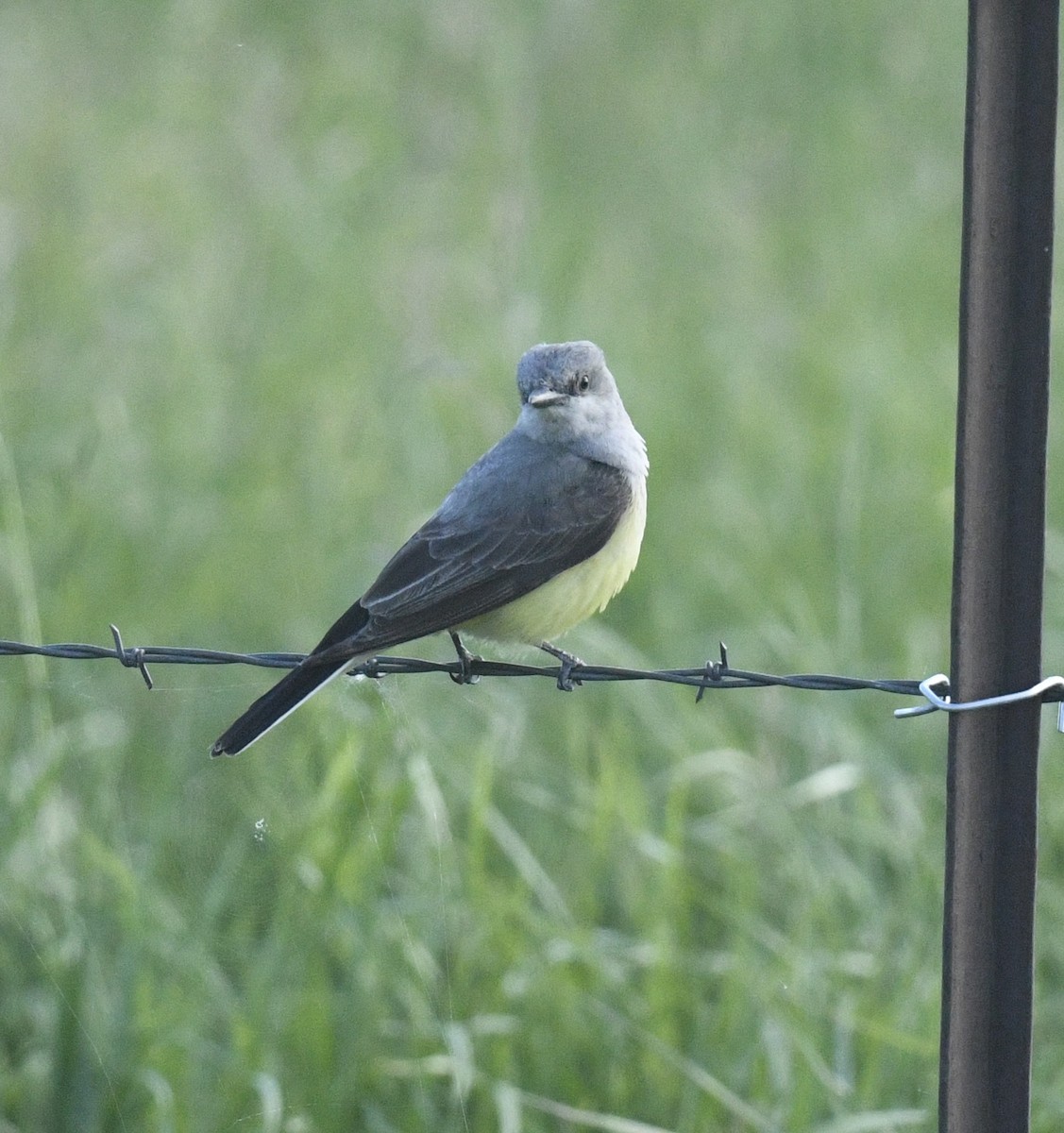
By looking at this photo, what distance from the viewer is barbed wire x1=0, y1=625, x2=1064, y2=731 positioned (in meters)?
2.54

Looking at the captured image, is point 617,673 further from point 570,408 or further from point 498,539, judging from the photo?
point 570,408

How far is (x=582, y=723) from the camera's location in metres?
4.98

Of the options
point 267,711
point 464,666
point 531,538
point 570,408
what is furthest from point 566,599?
point 267,711

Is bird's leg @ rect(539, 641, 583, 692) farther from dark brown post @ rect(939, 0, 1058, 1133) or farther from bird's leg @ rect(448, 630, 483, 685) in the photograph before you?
dark brown post @ rect(939, 0, 1058, 1133)

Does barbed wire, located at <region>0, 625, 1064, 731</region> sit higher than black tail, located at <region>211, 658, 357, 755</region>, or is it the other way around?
barbed wire, located at <region>0, 625, 1064, 731</region>

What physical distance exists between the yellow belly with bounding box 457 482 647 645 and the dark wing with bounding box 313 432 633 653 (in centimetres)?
3

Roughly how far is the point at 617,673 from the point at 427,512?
2815mm

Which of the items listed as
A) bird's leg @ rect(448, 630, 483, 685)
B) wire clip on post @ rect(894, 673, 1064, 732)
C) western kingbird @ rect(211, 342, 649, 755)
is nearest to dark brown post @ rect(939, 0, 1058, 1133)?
wire clip on post @ rect(894, 673, 1064, 732)

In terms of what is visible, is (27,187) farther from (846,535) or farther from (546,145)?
(846,535)

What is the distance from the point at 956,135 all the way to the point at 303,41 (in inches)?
131

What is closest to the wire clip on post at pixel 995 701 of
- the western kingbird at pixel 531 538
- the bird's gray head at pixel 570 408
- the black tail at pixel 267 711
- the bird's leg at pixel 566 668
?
the bird's leg at pixel 566 668

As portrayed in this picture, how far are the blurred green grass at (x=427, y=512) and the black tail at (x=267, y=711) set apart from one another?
0.18 m

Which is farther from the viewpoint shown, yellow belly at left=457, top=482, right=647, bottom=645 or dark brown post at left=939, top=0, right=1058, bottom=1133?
yellow belly at left=457, top=482, right=647, bottom=645

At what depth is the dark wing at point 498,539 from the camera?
11.3ft
